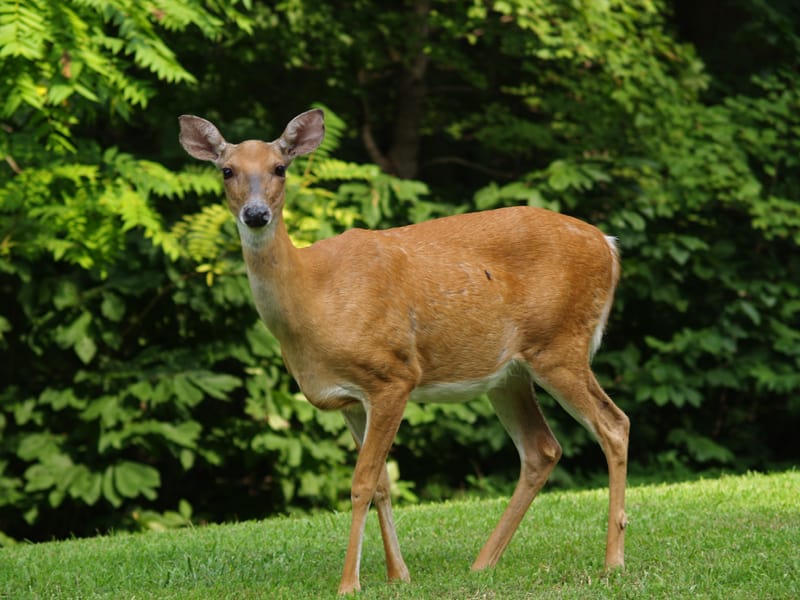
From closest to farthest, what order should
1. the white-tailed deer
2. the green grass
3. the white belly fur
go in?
the green grass → the white-tailed deer → the white belly fur

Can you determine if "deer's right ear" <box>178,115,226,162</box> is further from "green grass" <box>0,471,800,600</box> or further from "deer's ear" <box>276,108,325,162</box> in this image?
"green grass" <box>0,471,800,600</box>

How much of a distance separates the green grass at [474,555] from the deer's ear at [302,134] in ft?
6.51

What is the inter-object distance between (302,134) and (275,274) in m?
0.73

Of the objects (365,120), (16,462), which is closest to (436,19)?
(365,120)

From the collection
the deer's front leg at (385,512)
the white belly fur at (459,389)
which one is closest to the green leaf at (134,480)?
the deer's front leg at (385,512)

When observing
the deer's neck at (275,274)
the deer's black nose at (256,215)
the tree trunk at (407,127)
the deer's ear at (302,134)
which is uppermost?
the deer's ear at (302,134)

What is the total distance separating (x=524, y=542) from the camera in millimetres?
6688

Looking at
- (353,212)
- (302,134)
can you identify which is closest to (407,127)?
(353,212)

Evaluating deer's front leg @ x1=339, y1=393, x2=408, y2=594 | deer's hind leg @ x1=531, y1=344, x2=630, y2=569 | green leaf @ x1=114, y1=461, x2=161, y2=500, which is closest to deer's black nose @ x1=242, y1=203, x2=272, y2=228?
deer's front leg @ x1=339, y1=393, x2=408, y2=594

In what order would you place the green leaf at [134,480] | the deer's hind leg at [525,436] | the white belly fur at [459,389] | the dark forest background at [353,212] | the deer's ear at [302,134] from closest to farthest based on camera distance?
the deer's ear at [302,134] → the white belly fur at [459,389] → the deer's hind leg at [525,436] → the dark forest background at [353,212] → the green leaf at [134,480]

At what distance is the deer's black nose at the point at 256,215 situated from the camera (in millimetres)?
5180

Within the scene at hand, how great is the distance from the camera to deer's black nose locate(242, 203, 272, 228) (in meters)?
5.18

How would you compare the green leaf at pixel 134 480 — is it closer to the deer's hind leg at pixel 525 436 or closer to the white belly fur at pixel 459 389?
the deer's hind leg at pixel 525 436

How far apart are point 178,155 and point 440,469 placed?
3785 millimetres
